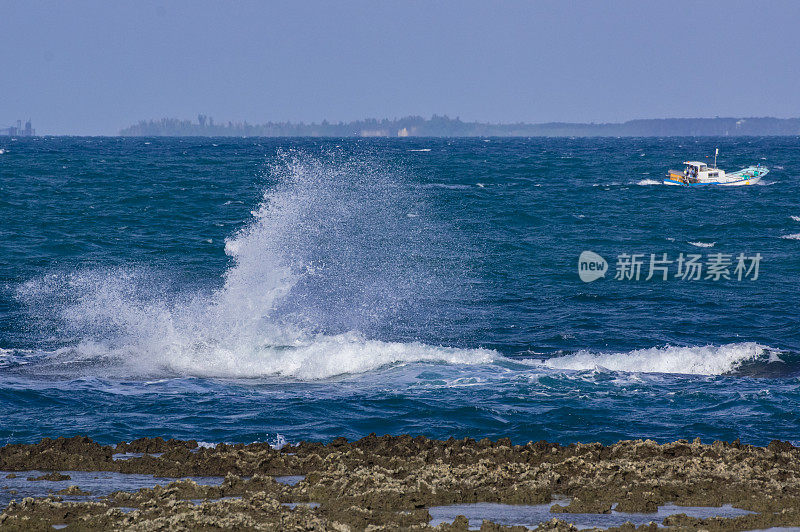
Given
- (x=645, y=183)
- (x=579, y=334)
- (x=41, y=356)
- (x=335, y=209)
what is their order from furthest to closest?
(x=645, y=183)
(x=335, y=209)
(x=579, y=334)
(x=41, y=356)

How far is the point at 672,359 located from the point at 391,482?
11004 millimetres

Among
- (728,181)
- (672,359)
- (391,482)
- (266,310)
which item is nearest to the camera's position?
(391,482)

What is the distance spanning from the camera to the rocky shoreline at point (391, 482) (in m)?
8.91

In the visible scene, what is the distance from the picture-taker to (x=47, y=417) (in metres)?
14.8

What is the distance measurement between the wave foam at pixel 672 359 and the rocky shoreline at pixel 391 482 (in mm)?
6559

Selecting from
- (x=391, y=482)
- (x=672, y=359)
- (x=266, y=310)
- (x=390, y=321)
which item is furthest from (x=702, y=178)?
(x=391, y=482)

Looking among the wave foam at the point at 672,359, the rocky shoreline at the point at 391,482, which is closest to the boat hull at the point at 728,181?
the wave foam at the point at 672,359

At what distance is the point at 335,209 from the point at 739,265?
17.7 m

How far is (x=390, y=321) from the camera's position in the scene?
2336cm

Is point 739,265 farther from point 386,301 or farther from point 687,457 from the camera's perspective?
point 687,457

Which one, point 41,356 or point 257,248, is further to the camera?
point 257,248

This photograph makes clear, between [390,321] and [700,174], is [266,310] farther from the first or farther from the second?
[700,174]

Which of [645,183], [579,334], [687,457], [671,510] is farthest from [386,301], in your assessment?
[645,183]

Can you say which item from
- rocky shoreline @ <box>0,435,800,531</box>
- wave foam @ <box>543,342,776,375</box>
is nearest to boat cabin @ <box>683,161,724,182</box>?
wave foam @ <box>543,342,776,375</box>
